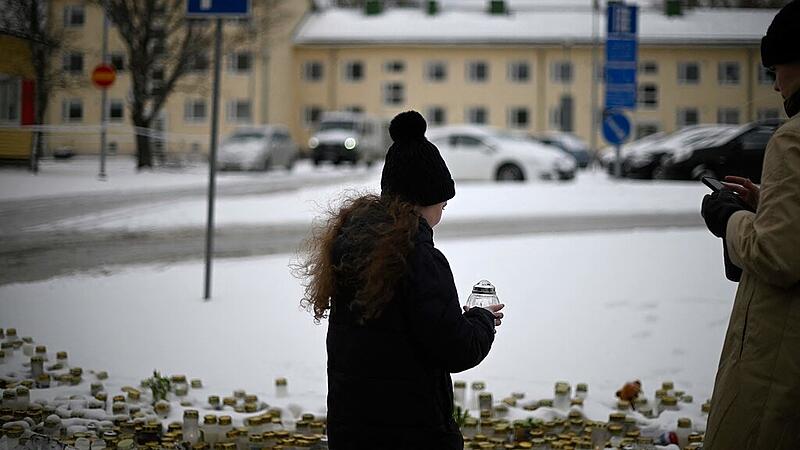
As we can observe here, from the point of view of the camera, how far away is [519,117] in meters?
59.7

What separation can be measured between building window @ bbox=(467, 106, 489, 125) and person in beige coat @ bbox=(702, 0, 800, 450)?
188 ft

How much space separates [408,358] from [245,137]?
1206 inches

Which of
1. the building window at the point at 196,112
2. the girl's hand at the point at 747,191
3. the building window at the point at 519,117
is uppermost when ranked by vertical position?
the building window at the point at 519,117

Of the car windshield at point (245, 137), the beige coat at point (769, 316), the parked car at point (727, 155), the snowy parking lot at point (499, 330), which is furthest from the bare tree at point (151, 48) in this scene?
the car windshield at point (245, 137)

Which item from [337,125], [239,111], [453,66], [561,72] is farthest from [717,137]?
[453,66]

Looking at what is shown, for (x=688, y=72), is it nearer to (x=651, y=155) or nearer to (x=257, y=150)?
(x=257, y=150)

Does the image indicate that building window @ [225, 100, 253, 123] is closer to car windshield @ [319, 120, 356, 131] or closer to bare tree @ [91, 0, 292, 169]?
car windshield @ [319, 120, 356, 131]

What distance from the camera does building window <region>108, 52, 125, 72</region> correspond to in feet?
35.7

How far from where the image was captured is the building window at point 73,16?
8.15 meters

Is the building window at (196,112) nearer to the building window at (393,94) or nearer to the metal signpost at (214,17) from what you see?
the building window at (393,94)

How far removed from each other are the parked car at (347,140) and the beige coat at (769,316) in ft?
110

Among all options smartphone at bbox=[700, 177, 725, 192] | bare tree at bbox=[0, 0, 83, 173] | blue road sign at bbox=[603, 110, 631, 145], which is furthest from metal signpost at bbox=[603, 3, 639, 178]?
smartphone at bbox=[700, 177, 725, 192]

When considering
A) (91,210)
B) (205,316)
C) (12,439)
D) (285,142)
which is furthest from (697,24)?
(12,439)

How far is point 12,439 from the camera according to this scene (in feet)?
14.5
